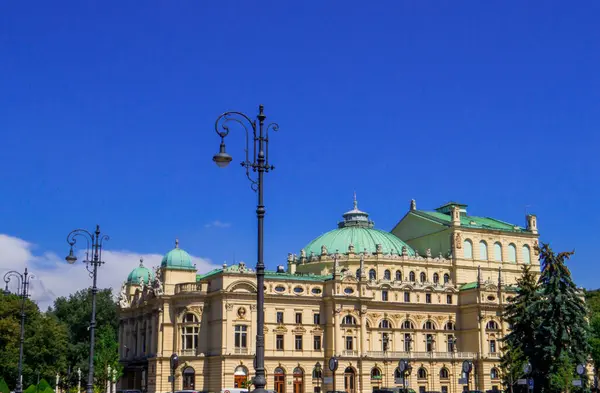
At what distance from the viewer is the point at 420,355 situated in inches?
3688

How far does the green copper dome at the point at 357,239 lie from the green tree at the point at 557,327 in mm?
38776

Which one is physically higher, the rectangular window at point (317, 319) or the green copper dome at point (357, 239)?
the green copper dome at point (357, 239)

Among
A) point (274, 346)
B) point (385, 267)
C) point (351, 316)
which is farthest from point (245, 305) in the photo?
point (385, 267)

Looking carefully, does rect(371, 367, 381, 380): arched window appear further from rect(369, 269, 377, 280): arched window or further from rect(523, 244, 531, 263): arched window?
rect(523, 244, 531, 263): arched window

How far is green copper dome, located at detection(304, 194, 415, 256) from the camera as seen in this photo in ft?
334

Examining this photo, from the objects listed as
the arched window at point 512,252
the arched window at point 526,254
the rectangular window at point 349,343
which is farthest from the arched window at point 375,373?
the arched window at point 526,254

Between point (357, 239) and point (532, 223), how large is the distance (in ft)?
86.2

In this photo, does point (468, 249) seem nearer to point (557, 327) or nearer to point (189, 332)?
point (189, 332)

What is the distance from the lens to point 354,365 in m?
89.3

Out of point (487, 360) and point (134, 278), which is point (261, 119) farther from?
point (134, 278)

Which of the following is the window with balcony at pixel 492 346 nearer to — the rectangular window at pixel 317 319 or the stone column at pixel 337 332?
the stone column at pixel 337 332

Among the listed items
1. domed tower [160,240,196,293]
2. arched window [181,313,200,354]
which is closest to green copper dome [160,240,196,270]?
domed tower [160,240,196,293]

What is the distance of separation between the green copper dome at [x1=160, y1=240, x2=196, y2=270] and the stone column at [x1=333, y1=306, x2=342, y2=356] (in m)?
18.1

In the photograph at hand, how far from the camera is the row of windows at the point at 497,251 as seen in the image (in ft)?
341
